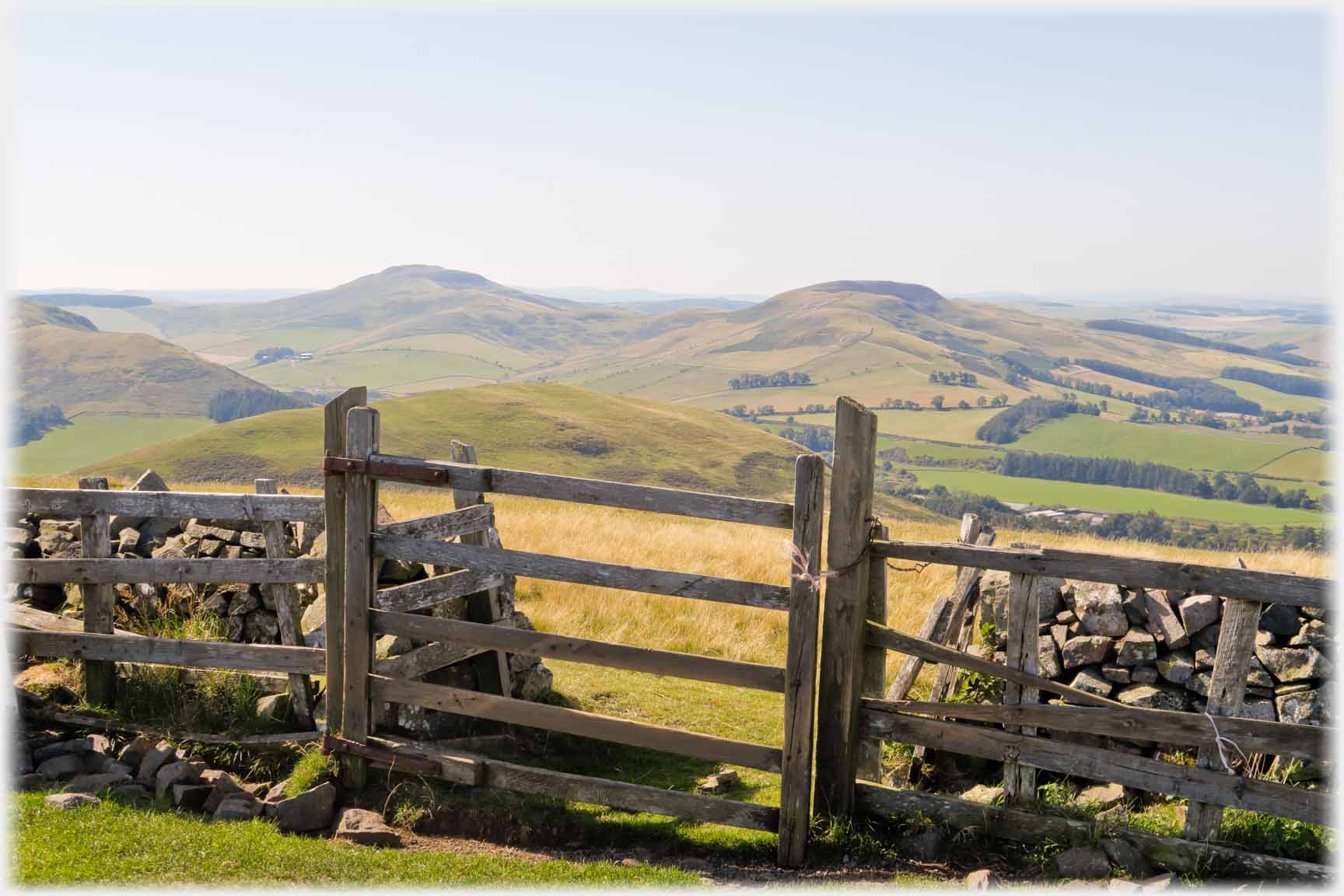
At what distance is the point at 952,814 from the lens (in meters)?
6.55

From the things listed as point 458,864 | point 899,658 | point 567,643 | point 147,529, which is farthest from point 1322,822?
point 147,529

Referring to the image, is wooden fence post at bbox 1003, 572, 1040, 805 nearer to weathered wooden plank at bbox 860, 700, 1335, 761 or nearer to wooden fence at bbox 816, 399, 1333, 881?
wooden fence at bbox 816, 399, 1333, 881

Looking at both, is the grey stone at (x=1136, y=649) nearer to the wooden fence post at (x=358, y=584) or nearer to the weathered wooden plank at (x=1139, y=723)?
the weathered wooden plank at (x=1139, y=723)

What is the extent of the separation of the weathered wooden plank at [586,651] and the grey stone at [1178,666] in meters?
3.04

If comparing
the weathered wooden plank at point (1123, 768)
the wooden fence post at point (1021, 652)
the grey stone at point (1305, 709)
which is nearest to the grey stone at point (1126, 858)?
the weathered wooden plank at point (1123, 768)

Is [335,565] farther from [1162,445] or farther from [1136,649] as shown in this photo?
[1162,445]

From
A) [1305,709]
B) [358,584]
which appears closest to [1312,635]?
[1305,709]

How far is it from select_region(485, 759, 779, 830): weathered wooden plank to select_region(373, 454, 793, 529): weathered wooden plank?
1.87 m

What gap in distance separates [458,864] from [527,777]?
0.88 metres

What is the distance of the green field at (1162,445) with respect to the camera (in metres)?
167

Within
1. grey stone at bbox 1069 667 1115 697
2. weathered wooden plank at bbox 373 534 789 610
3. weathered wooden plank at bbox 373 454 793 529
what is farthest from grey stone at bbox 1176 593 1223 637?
weathered wooden plank at bbox 373 454 793 529

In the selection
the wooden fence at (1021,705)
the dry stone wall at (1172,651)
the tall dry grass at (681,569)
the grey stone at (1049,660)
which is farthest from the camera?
the tall dry grass at (681,569)

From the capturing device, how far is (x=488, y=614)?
920 cm

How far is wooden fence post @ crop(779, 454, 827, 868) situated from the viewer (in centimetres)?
650
